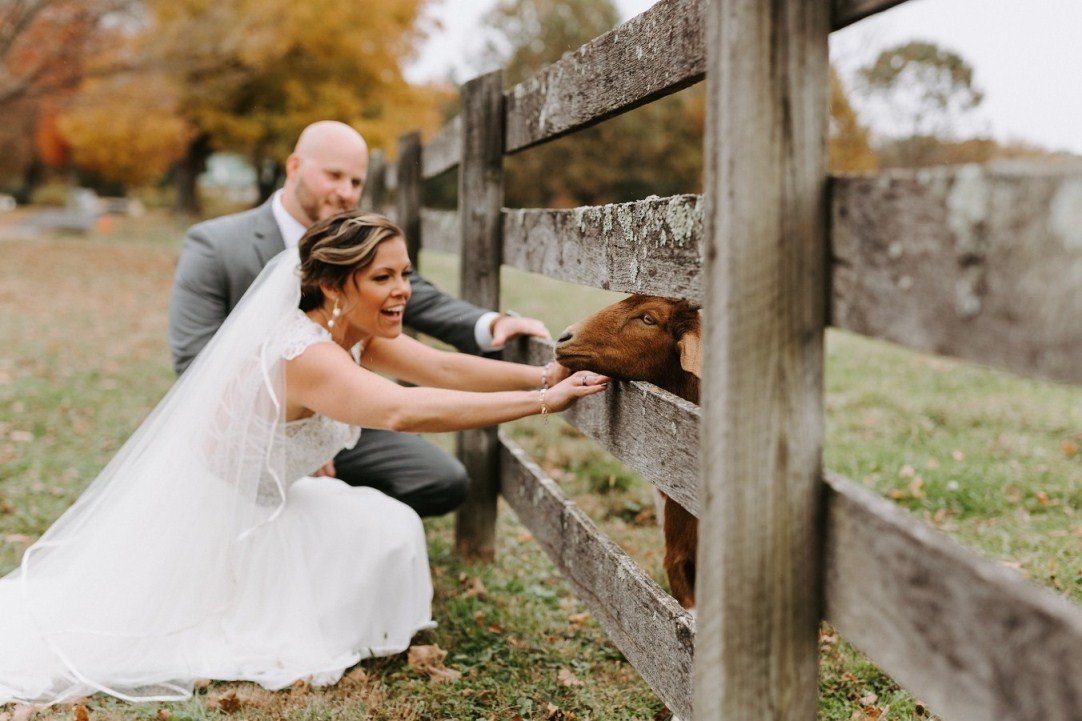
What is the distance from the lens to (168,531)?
402 cm

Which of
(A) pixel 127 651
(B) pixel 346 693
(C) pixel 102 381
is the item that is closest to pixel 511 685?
(B) pixel 346 693

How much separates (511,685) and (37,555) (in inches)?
86.2

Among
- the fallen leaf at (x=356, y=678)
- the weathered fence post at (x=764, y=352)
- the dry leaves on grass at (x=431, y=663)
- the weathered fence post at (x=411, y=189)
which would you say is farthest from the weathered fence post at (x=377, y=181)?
the weathered fence post at (x=764, y=352)

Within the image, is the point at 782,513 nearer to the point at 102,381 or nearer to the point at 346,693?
the point at 346,693

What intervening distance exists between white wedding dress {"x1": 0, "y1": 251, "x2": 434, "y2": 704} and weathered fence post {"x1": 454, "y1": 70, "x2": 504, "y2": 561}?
0.65 meters

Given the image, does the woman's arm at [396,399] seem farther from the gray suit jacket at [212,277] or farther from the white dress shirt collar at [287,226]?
the white dress shirt collar at [287,226]

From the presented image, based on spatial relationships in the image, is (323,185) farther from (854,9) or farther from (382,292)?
(854,9)

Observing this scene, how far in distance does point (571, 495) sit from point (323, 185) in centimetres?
233

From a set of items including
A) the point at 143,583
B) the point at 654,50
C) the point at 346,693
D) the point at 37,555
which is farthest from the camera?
the point at 37,555

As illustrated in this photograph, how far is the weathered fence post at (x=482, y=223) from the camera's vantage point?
4.34 meters

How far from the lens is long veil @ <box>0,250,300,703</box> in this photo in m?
3.79

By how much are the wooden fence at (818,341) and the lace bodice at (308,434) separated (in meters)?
1.93

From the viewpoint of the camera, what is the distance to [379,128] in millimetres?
28031

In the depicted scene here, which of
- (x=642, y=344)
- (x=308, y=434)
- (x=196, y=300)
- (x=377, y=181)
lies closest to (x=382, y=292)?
(x=308, y=434)
